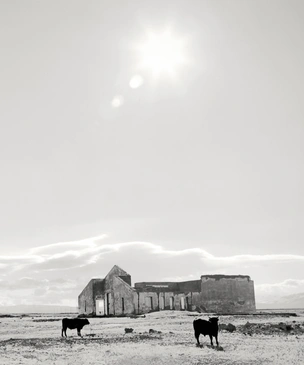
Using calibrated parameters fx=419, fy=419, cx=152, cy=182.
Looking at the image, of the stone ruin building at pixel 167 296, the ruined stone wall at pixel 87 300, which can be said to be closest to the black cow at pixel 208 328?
the stone ruin building at pixel 167 296

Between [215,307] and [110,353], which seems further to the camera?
[215,307]

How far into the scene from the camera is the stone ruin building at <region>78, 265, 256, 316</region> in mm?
50906

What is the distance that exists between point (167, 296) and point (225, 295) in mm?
7766

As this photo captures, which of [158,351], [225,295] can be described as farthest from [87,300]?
[158,351]

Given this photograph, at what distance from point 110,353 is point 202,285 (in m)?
41.3

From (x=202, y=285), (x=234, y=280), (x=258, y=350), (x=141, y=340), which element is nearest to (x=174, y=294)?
(x=202, y=285)

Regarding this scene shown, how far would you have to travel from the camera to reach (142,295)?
5044cm

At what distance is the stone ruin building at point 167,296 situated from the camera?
50.9 metres

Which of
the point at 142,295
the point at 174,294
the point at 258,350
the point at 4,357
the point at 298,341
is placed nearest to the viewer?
the point at 4,357

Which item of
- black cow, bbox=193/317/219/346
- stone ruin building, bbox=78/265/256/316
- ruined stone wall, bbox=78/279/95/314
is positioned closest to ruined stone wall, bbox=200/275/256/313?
stone ruin building, bbox=78/265/256/316

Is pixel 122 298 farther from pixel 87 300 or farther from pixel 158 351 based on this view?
pixel 158 351

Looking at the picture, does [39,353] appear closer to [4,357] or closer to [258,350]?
[4,357]

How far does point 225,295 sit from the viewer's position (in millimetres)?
54562

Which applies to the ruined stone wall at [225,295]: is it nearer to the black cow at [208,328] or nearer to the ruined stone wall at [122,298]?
the ruined stone wall at [122,298]
